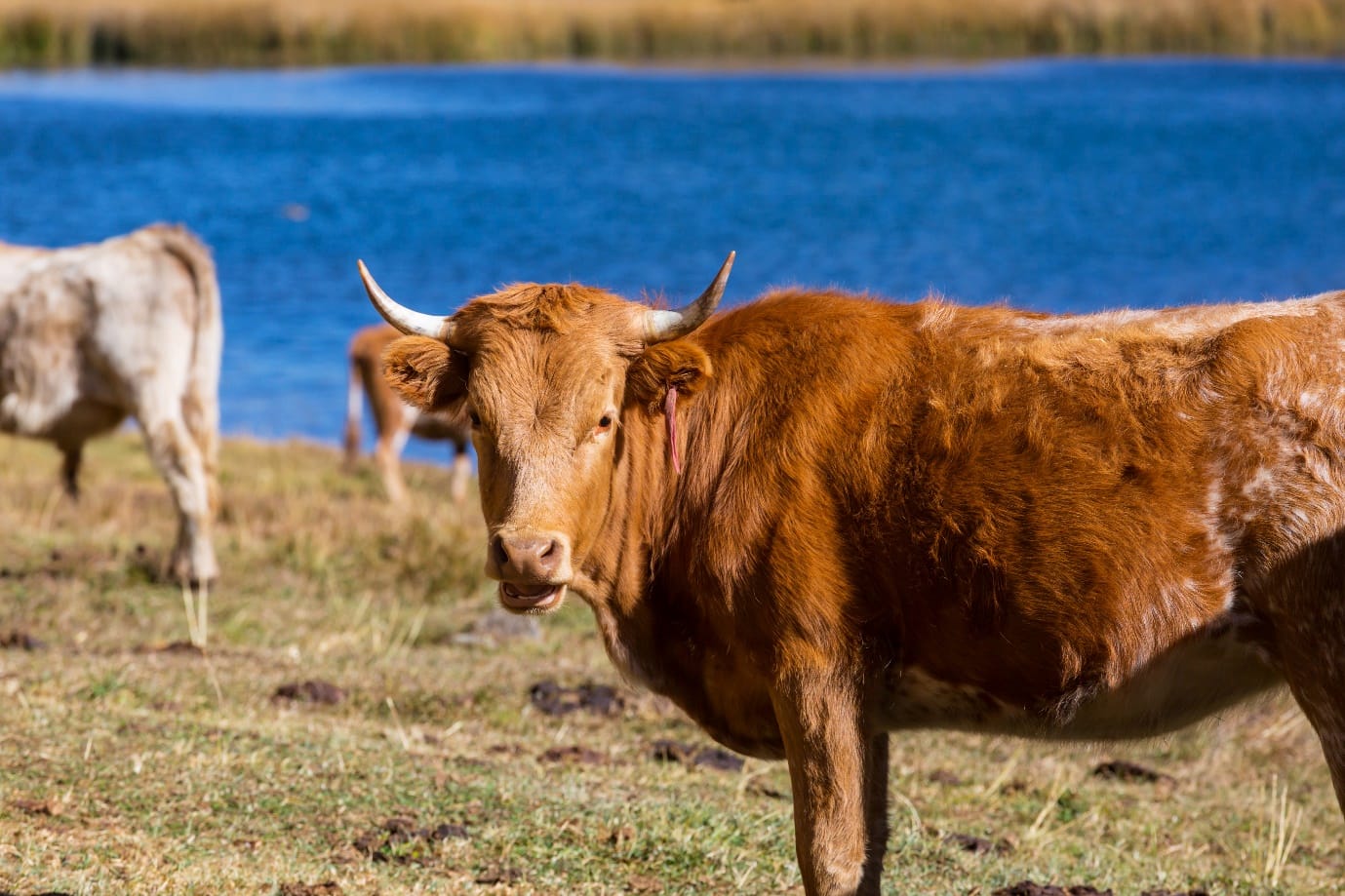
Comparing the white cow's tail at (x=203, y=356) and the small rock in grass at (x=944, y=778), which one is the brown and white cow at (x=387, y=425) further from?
the small rock in grass at (x=944, y=778)

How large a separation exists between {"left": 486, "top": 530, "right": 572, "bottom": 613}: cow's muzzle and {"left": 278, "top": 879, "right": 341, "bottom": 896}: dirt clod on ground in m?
1.14

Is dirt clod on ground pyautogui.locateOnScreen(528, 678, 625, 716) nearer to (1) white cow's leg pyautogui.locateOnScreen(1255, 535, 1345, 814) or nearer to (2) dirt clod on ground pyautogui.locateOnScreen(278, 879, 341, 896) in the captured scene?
(2) dirt clod on ground pyautogui.locateOnScreen(278, 879, 341, 896)

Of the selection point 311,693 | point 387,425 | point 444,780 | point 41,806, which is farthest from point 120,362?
point 387,425

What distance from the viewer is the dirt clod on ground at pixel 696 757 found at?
7.14m

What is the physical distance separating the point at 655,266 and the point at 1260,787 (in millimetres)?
25026

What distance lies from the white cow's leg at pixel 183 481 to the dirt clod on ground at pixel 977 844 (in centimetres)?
587

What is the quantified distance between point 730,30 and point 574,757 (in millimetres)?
67479

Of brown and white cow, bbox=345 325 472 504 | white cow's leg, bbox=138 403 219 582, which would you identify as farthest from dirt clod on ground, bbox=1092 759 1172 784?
brown and white cow, bbox=345 325 472 504

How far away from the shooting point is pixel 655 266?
3164cm

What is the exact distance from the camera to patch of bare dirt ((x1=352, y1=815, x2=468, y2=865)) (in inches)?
217

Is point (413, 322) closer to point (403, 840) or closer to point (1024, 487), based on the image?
point (403, 840)

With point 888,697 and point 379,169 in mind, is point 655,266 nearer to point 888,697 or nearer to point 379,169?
point 379,169

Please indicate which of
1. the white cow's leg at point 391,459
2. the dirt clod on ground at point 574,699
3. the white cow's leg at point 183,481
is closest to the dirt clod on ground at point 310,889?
the dirt clod on ground at point 574,699

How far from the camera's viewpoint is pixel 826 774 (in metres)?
4.78
